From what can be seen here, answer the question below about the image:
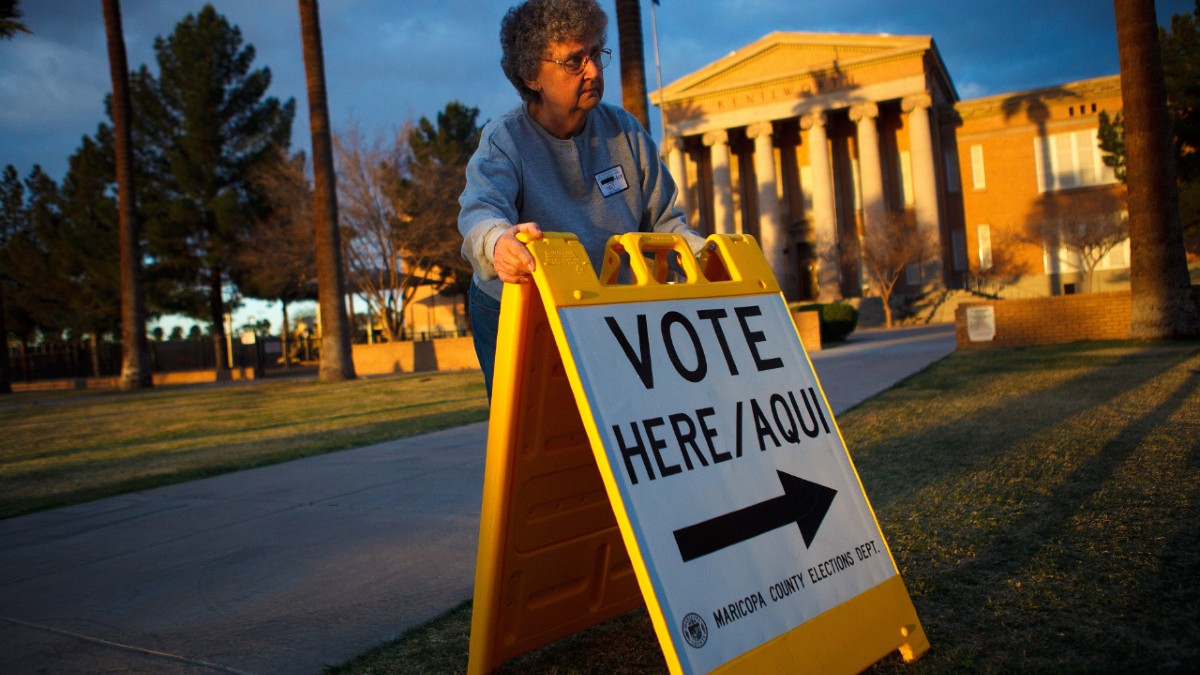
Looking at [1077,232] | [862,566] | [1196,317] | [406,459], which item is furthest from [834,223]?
[862,566]

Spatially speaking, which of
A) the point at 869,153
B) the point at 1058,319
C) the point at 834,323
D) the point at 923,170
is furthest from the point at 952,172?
the point at 1058,319

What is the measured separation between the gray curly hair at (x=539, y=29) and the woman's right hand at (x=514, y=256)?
0.74 metres

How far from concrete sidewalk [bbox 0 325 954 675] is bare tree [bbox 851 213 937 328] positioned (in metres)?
31.0

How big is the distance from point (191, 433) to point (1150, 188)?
14217mm

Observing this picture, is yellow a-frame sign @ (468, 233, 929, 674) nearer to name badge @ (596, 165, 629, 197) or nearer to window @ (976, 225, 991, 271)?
Answer: name badge @ (596, 165, 629, 197)

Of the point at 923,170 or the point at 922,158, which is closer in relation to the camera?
the point at 923,170

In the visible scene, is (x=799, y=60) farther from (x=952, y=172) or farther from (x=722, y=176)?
(x=952, y=172)

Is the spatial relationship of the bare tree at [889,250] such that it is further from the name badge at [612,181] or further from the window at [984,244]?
the name badge at [612,181]

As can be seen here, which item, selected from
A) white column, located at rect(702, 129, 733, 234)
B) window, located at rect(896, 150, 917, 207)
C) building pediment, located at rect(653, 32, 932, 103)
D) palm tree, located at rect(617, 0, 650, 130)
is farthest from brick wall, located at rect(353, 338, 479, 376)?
window, located at rect(896, 150, 917, 207)

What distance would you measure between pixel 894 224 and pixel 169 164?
30.8 m

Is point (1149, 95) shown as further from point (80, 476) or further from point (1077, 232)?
point (1077, 232)

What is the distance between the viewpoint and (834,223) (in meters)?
42.0

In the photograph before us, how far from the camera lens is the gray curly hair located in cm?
246

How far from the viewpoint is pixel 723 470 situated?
1.94 metres
